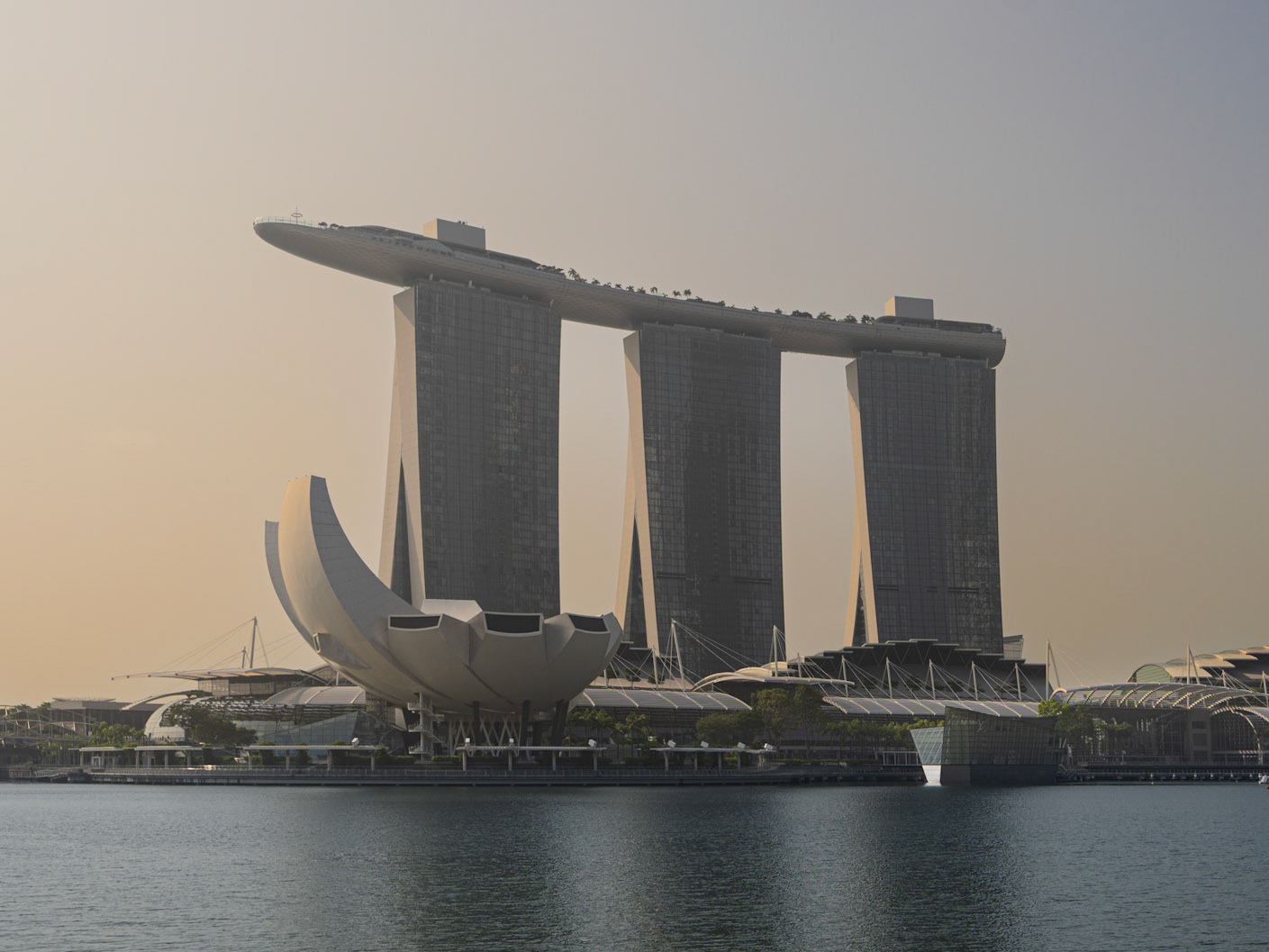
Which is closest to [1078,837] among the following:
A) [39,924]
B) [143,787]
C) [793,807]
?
[793,807]

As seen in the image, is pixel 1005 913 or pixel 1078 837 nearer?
pixel 1005 913

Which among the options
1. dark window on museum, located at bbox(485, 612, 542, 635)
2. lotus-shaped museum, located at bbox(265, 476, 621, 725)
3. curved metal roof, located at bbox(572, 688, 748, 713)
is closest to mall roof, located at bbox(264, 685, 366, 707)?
lotus-shaped museum, located at bbox(265, 476, 621, 725)

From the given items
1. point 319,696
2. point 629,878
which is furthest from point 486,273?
point 629,878

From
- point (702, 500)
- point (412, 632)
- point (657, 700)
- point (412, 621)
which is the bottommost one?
point (657, 700)

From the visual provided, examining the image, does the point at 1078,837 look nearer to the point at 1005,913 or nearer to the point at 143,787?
the point at 1005,913

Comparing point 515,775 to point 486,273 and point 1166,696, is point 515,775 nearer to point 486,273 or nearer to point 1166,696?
point 486,273

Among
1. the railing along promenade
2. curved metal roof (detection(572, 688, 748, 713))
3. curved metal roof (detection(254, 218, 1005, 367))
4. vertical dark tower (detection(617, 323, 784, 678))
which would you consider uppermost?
curved metal roof (detection(254, 218, 1005, 367))

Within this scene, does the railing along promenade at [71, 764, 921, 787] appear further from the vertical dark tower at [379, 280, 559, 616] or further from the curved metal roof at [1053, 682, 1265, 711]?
the curved metal roof at [1053, 682, 1265, 711]
